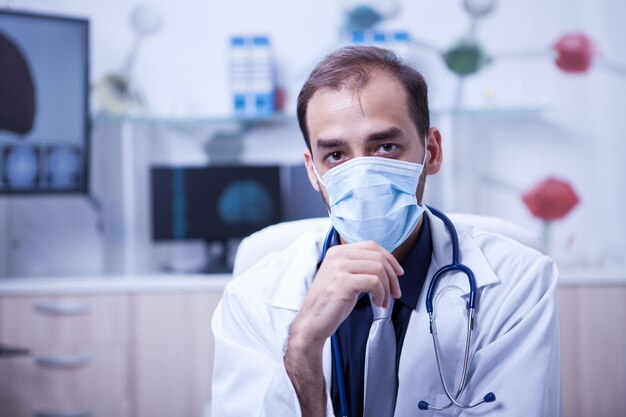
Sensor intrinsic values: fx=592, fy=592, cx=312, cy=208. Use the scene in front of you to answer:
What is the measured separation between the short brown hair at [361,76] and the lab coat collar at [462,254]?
19 cm

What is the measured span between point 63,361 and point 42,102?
1.04 m

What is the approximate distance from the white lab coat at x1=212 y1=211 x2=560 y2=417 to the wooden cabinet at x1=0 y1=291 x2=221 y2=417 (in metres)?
1.26

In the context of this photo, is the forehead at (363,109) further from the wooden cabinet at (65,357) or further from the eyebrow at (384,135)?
the wooden cabinet at (65,357)

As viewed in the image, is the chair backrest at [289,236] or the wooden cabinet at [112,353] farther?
the wooden cabinet at [112,353]

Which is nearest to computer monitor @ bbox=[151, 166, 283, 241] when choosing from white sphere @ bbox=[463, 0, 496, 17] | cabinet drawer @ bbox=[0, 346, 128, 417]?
cabinet drawer @ bbox=[0, 346, 128, 417]

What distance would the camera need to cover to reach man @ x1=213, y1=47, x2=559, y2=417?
98 cm

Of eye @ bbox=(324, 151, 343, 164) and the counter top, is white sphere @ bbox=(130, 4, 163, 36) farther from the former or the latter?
eye @ bbox=(324, 151, 343, 164)

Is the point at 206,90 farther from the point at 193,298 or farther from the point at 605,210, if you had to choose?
the point at 605,210

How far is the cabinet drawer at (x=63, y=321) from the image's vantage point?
7.55ft

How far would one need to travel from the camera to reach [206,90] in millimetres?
2865

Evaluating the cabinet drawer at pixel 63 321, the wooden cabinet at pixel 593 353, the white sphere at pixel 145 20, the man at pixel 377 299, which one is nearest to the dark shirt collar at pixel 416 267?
the man at pixel 377 299

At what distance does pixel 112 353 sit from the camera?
7.63 feet

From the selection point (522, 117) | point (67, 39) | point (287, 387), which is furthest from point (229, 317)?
point (522, 117)

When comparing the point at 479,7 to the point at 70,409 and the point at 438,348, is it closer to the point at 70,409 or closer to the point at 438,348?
the point at 438,348
